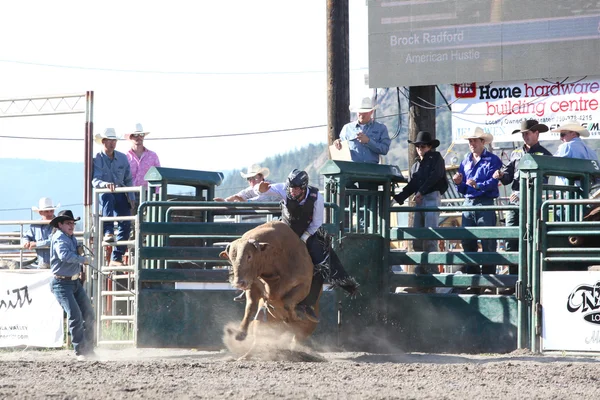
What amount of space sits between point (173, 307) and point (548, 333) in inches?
168

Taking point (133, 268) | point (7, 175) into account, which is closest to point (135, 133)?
point (133, 268)

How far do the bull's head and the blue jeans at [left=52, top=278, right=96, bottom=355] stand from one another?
8.06ft

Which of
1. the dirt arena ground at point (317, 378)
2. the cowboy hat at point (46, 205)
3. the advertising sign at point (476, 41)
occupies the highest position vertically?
the advertising sign at point (476, 41)

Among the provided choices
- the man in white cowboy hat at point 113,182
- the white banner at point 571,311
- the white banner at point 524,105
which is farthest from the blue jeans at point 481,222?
the white banner at point 524,105

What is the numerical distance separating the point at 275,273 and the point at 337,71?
4892 millimetres

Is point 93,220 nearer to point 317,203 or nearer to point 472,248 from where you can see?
point 317,203

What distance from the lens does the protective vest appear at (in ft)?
34.3

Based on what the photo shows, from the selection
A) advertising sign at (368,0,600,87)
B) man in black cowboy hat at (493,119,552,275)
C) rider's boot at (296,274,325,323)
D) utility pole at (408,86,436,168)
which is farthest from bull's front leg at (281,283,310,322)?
advertising sign at (368,0,600,87)

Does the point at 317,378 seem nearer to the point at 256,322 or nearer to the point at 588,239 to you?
the point at 256,322

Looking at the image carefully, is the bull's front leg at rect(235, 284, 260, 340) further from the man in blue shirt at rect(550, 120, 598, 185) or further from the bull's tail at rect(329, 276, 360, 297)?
the man in blue shirt at rect(550, 120, 598, 185)

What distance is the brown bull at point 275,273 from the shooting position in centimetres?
982

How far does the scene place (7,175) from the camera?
19088 cm

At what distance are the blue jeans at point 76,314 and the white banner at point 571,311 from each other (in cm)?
512

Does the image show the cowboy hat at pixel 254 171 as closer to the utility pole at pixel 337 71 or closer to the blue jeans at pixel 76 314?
the utility pole at pixel 337 71
